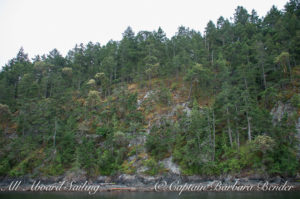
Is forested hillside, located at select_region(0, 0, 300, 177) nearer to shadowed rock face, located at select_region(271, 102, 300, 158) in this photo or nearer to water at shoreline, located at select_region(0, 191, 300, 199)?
shadowed rock face, located at select_region(271, 102, 300, 158)

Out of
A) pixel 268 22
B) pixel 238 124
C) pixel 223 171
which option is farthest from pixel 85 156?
pixel 268 22

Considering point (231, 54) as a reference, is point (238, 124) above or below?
below

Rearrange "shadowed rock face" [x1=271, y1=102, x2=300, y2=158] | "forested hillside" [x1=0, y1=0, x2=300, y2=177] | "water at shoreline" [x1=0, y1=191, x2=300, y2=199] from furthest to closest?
"shadowed rock face" [x1=271, y1=102, x2=300, y2=158] < "forested hillside" [x1=0, y1=0, x2=300, y2=177] < "water at shoreline" [x1=0, y1=191, x2=300, y2=199]

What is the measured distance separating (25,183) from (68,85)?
32.5 m

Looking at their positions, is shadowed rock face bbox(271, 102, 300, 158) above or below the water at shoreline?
above

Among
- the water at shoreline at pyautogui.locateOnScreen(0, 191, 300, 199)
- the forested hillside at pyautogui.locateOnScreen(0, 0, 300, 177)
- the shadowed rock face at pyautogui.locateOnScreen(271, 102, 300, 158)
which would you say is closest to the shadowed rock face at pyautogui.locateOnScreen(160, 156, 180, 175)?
the forested hillside at pyautogui.locateOnScreen(0, 0, 300, 177)

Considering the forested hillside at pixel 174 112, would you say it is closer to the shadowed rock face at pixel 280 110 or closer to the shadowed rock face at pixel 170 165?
the shadowed rock face at pixel 280 110

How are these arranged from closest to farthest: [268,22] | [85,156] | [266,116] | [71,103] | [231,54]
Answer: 1. [266,116]
2. [85,156]
3. [231,54]
4. [71,103]
5. [268,22]

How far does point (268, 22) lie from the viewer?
5838 cm

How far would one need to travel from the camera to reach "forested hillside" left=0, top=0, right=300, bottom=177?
33.6 meters

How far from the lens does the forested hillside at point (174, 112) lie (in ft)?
110

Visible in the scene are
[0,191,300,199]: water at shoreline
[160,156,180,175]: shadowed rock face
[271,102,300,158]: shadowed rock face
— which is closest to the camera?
[0,191,300,199]: water at shoreline

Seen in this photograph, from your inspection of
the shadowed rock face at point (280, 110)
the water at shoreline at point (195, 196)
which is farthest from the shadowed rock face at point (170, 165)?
the shadowed rock face at point (280, 110)

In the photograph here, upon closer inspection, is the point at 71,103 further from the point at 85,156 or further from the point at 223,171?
the point at 223,171
